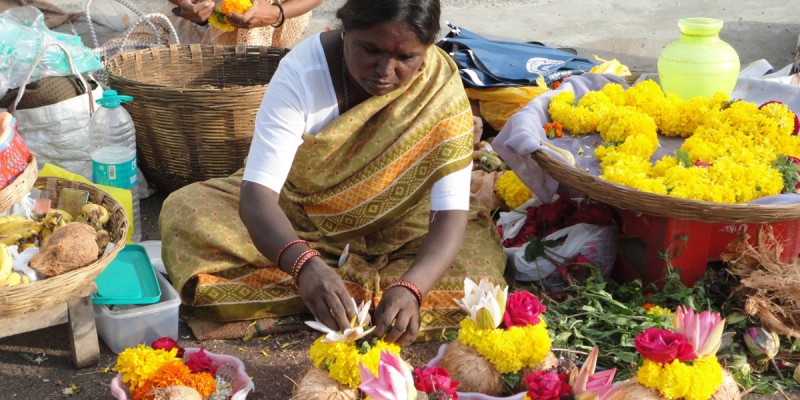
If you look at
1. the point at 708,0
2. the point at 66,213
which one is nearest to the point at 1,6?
the point at 66,213

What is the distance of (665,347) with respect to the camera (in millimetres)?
2348

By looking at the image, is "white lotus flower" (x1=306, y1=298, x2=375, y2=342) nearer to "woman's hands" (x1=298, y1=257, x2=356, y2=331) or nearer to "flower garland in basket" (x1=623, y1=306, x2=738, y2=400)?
"woman's hands" (x1=298, y1=257, x2=356, y2=331)

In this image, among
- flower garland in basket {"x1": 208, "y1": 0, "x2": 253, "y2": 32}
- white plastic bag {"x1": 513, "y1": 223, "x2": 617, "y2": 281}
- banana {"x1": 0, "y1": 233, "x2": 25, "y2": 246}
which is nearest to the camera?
banana {"x1": 0, "y1": 233, "x2": 25, "y2": 246}

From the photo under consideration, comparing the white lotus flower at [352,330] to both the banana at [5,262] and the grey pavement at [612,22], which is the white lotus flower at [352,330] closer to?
the banana at [5,262]

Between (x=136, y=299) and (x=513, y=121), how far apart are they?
1.68 meters

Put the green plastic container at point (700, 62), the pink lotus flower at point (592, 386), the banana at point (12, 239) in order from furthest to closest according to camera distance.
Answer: the green plastic container at point (700, 62) → the banana at point (12, 239) → the pink lotus flower at point (592, 386)

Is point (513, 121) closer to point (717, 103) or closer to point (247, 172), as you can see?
point (717, 103)

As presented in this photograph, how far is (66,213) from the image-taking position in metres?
3.07

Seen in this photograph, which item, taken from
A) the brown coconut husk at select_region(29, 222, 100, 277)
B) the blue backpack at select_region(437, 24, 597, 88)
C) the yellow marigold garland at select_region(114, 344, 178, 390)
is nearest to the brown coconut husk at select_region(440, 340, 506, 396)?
the yellow marigold garland at select_region(114, 344, 178, 390)

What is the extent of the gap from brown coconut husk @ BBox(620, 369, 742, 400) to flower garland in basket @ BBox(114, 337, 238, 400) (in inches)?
45.5

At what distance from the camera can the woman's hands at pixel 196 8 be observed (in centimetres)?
466

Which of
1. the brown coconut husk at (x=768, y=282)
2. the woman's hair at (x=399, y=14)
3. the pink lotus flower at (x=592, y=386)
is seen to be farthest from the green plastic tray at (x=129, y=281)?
the brown coconut husk at (x=768, y=282)

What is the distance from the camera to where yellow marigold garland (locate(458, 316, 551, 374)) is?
253cm

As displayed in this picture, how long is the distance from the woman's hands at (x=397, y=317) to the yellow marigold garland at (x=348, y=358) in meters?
0.03
